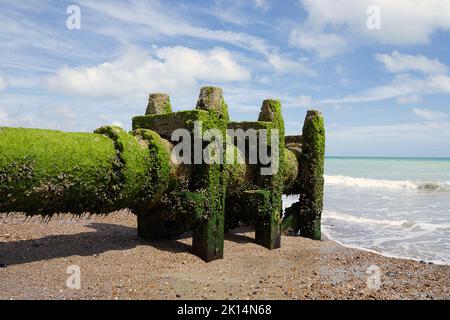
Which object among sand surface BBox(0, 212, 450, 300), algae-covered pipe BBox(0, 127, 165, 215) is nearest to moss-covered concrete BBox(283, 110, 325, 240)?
sand surface BBox(0, 212, 450, 300)

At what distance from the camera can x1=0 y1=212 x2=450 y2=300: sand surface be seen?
654cm

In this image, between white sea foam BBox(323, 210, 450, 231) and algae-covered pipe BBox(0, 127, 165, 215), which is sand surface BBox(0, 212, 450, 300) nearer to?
algae-covered pipe BBox(0, 127, 165, 215)

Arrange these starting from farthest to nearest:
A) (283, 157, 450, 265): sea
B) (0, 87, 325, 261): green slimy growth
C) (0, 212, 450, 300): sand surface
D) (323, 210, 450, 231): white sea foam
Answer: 1. (323, 210, 450, 231): white sea foam
2. (283, 157, 450, 265): sea
3. (0, 212, 450, 300): sand surface
4. (0, 87, 325, 261): green slimy growth

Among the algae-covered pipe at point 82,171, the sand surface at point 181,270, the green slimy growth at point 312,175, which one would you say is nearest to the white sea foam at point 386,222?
the green slimy growth at point 312,175

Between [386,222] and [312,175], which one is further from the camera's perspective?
[386,222]

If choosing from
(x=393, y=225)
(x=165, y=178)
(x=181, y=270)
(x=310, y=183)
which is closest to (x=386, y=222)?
(x=393, y=225)

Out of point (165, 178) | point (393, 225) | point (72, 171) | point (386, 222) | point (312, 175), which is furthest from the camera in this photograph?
point (386, 222)

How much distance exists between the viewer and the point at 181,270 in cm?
786

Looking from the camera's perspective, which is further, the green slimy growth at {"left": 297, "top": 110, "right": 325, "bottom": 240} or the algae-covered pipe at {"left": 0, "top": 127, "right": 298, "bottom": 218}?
the green slimy growth at {"left": 297, "top": 110, "right": 325, "bottom": 240}

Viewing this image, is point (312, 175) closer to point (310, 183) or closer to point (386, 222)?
point (310, 183)

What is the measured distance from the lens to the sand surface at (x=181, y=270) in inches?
257

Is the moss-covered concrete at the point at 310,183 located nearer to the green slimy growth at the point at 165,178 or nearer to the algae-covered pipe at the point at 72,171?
the green slimy growth at the point at 165,178

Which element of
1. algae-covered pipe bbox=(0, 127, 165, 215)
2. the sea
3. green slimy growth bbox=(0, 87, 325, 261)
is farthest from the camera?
the sea

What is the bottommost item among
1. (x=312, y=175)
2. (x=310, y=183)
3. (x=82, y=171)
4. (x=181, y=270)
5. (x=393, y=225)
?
(x=393, y=225)
